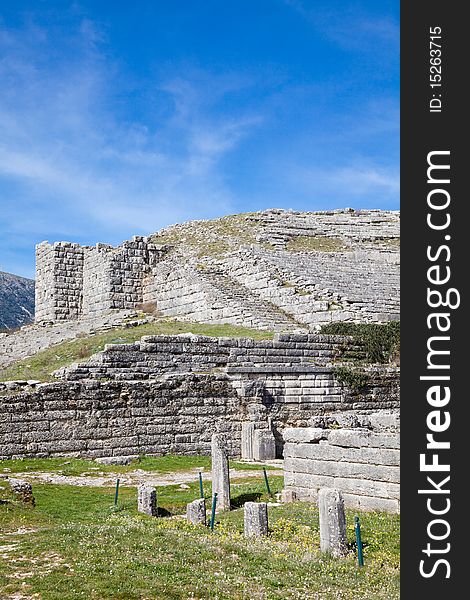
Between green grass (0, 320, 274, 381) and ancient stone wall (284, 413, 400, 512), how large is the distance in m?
8.57

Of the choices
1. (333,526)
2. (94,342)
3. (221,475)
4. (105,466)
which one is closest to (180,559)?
(333,526)

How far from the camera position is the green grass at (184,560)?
25.1ft

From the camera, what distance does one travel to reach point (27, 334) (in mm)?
30406

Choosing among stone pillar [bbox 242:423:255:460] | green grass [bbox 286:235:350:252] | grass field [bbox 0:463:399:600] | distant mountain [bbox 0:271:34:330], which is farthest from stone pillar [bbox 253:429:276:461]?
distant mountain [bbox 0:271:34:330]

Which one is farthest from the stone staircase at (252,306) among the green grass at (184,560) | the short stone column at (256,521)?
the short stone column at (256,521)

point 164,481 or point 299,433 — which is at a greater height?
point 299,433

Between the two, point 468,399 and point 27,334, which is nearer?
point 468,399

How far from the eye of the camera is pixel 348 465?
12.4 metres

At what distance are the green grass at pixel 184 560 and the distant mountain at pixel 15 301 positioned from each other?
71.9m

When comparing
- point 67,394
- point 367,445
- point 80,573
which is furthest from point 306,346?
point 80,573

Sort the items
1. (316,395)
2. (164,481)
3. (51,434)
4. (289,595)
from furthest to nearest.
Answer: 1. (316,395)
2. (51,434)
3. (164,481)
4. (289,595)

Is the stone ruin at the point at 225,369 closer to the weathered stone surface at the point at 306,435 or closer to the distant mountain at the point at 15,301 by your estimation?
the weathered stone surface at the point at 306,435

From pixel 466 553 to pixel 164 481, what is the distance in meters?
9.93

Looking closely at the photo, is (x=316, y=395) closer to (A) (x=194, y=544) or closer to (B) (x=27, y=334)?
(A) (x=194, y=544)
